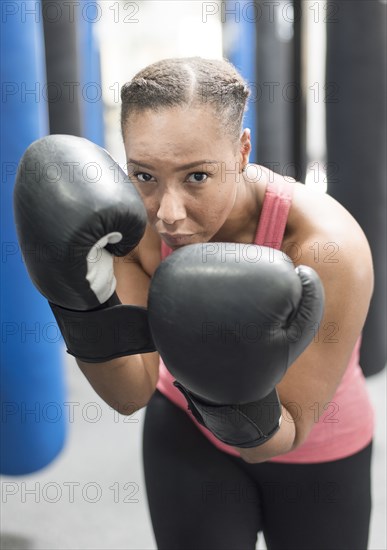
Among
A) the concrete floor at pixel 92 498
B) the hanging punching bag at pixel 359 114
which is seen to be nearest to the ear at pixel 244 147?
the concrete floor at pixel 92 498

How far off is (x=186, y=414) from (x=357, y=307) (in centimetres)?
38

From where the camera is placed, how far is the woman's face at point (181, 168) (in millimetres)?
796

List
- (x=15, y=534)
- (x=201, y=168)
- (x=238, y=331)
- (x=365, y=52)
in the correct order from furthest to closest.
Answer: (x=365, y=52)
(x=15, y=534)
(x=201, y=168)
(x=238, y=331)

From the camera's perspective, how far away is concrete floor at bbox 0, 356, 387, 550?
5.57 feet

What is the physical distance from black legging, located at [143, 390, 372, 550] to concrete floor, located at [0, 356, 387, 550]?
2.30 feet

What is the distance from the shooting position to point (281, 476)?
3.39 ft

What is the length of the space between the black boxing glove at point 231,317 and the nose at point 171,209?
87 millimetres

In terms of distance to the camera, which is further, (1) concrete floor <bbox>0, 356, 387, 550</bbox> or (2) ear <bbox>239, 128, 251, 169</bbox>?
(1) concrete floor <bbox>0, 356, 387, 550</bbox>

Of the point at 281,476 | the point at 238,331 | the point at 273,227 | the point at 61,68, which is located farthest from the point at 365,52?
the point at 238,331

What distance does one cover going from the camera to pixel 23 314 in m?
1.67

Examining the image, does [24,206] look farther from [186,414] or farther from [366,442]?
[366,442]

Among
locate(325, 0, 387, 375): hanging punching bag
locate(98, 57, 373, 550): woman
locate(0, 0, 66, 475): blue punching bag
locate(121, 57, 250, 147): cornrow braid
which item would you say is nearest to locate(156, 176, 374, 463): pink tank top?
locate(98, 57, 373, 550): woman

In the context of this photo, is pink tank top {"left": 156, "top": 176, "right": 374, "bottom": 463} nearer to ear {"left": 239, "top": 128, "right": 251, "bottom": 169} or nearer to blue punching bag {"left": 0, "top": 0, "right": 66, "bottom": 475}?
ear {"left": 239, "top": 128, "right": 251, "bottom": 169}

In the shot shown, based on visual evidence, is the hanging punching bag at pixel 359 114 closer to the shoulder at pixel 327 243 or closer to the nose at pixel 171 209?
the shoulder at pixel 327 243
